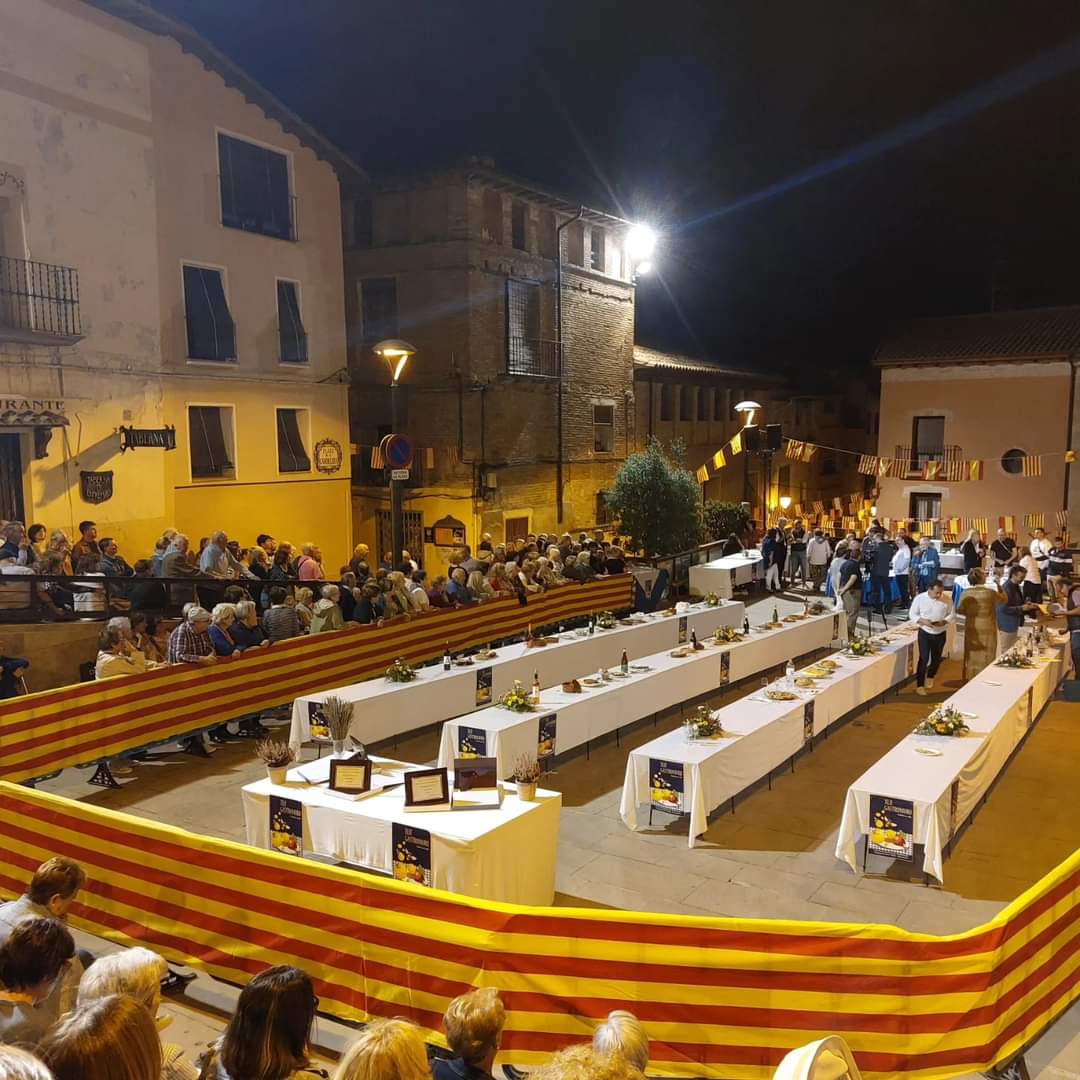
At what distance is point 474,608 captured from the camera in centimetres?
1631

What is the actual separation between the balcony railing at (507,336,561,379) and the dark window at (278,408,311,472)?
707 cm

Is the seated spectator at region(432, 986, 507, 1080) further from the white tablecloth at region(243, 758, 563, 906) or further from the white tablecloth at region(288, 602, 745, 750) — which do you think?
the white tablecloth at region(288, 602, 745, 750)

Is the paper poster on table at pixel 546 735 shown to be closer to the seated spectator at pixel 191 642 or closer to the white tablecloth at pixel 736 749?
the white tablecloth at pixel 736 749

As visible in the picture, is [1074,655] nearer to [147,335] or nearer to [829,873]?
[829,873]

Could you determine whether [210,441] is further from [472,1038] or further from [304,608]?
[472,1038]

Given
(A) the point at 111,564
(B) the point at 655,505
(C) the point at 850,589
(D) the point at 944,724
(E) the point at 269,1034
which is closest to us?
(E) the point at 269,1034

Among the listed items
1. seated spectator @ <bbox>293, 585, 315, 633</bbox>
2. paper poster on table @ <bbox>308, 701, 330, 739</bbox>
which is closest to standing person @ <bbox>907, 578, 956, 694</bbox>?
paper poster on table @ <bbox>308, 701, 330, 739</bbox>

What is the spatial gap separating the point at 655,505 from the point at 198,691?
50.7 feet

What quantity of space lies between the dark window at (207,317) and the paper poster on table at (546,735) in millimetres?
12855

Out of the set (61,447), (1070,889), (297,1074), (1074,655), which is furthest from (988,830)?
(61,447)

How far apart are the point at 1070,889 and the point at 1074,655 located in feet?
35.2

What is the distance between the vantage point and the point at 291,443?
22.5 metres

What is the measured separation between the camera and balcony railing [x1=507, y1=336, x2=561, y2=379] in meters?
27.8

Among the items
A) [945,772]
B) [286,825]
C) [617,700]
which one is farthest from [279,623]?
[945,772]
